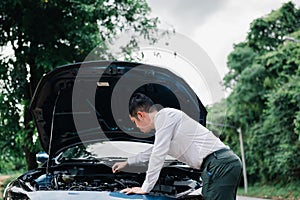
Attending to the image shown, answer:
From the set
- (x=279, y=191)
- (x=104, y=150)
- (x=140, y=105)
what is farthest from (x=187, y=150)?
(x=279, y=191)

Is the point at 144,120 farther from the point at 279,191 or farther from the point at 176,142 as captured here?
the point at 279,191

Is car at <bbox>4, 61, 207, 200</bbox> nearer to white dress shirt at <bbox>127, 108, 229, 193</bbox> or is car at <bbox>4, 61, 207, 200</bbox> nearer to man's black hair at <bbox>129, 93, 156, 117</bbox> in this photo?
white dress shirt at <bbox>127, 108, 229, 193</bbox>

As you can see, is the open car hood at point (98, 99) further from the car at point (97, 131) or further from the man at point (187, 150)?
the man at point (187, 150)

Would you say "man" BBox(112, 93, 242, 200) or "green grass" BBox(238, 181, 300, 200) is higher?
"man" BBox(112, 93, 242, 200)

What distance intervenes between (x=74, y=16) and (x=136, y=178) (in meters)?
4.59

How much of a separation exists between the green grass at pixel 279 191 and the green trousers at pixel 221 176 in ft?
54.2

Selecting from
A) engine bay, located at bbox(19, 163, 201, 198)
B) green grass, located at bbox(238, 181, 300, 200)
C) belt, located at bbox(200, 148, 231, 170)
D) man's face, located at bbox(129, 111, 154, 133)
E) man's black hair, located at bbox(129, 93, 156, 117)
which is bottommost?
green grass, located at bbox(238, 181, 300, 200)

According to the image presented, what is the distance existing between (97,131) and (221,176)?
87.6 inches

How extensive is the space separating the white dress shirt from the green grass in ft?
54.3

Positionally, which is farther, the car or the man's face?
the car

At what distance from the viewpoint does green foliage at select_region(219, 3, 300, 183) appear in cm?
1948

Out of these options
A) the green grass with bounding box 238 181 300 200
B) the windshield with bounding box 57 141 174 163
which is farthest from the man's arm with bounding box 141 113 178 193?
the green grass with bounding box 238 181 300 200

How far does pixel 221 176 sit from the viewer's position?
3.45 m

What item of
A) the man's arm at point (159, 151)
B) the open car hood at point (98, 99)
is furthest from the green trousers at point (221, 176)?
the open car hood at point (98, 99)
